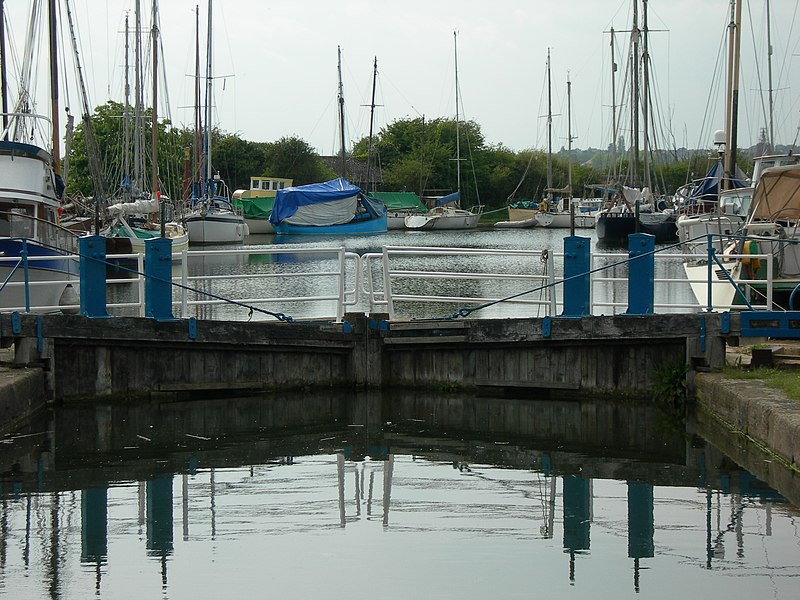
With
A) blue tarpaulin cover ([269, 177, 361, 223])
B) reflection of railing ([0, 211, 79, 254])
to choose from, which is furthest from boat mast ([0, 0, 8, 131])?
blue tarpaulin cover ([269, 177, 361, 223])

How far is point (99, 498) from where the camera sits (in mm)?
11266

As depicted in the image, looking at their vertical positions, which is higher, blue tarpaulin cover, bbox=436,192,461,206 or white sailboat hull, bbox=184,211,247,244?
blue tarpaulin cover, bbox=436,192,461,206

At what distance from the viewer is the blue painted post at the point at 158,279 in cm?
1641

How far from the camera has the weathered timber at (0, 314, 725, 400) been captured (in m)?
15.9

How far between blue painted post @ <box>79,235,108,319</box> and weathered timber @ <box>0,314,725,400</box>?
1.01 feet

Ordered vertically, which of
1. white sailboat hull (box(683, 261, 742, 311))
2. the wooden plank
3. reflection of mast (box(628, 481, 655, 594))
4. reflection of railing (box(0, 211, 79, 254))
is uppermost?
reflection of railing (box(0, 211, 79, 254))

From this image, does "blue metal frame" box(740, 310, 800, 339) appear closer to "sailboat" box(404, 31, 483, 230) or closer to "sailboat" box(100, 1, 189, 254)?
"sailboat" box(100, 1, 189, 254)

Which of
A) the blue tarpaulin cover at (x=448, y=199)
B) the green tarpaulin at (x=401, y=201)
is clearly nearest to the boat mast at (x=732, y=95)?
the green tarpaulin at (x=401, y=201)

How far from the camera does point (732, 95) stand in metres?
39.5

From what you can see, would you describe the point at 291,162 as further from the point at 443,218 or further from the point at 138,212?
the point at 138,212

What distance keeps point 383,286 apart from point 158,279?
9.79 m

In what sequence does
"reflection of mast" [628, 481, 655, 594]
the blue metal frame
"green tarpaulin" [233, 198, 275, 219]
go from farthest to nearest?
"green tarpaulin" [233, 198, 275, 219] < the blue metal frame < "reflection of mast" [628, 481, 655, 594]

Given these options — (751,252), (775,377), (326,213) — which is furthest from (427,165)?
(775,377)

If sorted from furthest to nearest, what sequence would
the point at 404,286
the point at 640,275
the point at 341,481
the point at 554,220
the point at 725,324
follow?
the point at 554,220
the point at 404,286
the point at 640,275
the point at 725,324
the point at 341,481
